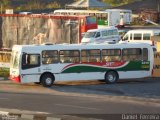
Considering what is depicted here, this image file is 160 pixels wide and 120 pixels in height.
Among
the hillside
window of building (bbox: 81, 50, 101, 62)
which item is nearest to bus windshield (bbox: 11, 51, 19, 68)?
window of building (bbox: 81, 50, 101, 62)

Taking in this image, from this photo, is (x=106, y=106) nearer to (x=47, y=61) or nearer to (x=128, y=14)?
(x=47, y=61)

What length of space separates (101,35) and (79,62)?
80.4 ft

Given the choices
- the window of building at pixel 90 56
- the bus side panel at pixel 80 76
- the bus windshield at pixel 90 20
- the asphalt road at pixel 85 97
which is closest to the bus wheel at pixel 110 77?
the bus side panel at pixel 80 76

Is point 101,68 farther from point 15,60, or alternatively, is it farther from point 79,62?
point 15,60

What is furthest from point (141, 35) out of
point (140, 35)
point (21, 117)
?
point (21, 117)

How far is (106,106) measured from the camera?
75.6ft

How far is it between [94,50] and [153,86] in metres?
3.93

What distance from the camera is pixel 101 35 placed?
5650cm

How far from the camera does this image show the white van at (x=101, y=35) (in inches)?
A: 2163

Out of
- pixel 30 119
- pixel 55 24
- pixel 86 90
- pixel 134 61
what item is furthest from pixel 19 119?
pixel 55 24

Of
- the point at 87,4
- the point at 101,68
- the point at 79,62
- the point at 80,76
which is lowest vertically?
the point at 80,76

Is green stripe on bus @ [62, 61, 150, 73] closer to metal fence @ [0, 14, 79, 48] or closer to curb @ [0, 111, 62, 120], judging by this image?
metal fence @ [0, 14, 79, 48]

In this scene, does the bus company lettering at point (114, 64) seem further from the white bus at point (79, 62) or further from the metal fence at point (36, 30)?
the metal fence at point (36, 30)

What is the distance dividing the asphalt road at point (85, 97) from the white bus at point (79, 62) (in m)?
0.51
